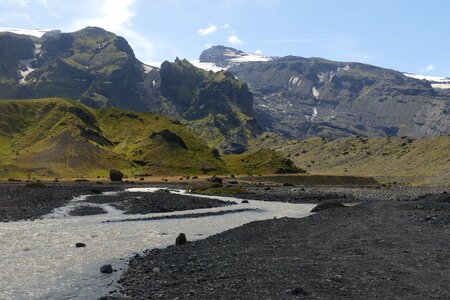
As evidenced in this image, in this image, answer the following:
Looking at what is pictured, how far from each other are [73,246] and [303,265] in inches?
807

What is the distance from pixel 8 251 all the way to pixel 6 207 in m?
31.9

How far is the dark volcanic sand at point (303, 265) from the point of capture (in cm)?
→ 2253

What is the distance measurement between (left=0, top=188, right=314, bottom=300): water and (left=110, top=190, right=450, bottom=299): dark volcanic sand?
266 centimetres

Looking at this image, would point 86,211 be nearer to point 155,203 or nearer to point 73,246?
point 155,203

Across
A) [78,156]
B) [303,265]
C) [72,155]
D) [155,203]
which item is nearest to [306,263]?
Answer: [303,265]

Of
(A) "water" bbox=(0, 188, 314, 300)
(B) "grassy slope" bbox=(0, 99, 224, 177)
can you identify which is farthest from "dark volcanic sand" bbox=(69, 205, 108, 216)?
(B) "grassy slope" bbox=(0, 99, 224, 177)

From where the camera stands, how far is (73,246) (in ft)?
126

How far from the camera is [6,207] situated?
212 ft

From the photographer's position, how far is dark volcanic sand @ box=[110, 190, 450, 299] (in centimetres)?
2253

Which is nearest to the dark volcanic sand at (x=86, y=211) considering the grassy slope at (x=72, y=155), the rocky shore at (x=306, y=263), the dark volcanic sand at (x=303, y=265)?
the rocky shore at (x=306, y=263)

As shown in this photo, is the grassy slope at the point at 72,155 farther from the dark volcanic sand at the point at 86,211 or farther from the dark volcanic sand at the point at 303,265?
the dark volcanic sand at the point at 303,265

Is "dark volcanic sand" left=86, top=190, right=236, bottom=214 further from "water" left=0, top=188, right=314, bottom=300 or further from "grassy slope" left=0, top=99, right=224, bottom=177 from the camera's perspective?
"grassy slope" left=0, top=99, right=224, bottom=177

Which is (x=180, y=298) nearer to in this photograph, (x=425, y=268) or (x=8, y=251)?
(x=425, y=268)

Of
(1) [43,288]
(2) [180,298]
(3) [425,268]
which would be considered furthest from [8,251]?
(3) [425,268]
